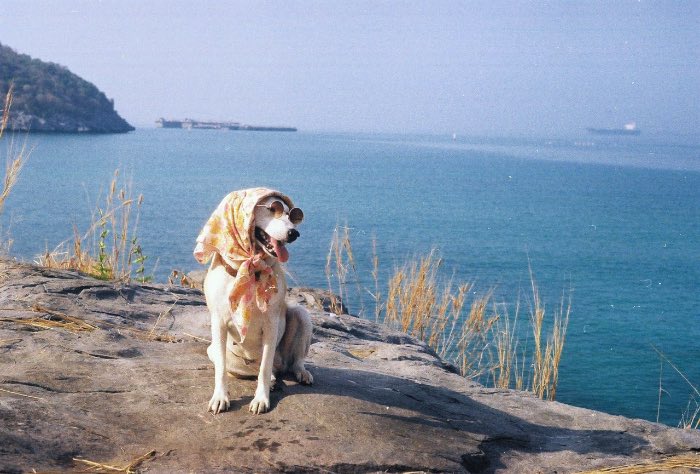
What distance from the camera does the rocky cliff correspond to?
6856cm

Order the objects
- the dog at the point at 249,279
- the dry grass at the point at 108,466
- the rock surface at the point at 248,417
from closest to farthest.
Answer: the dry grass at the point at 108,466
the rock surface at the point at 248,417
the dog at the point at 249,279

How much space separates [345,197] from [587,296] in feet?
68.4

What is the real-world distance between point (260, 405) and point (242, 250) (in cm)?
95

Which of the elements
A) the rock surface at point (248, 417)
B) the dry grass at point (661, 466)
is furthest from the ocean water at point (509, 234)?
the dry grass at point (661, 466)

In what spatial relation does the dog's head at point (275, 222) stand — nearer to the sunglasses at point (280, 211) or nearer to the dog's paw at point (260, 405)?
the sunglasses at point (280, 211)

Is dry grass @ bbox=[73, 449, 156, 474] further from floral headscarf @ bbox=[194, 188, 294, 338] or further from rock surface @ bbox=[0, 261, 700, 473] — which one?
floral headscarf @ bbox=[194, 188, 294, 338]

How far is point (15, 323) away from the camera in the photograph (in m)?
5.82

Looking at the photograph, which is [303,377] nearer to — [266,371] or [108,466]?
[266,371]

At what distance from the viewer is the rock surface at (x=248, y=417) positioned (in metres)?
4.10

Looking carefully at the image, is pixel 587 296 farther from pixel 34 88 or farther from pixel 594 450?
pixel 34 88

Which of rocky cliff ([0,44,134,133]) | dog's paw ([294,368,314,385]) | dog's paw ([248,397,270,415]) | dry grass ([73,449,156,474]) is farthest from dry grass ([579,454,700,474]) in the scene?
rocky cliff ([0,44,134,133])

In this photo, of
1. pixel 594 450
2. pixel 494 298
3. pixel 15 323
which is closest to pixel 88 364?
pixel 15 323

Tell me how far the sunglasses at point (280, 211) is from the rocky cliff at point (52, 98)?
61.8 m

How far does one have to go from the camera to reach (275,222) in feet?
13.9
